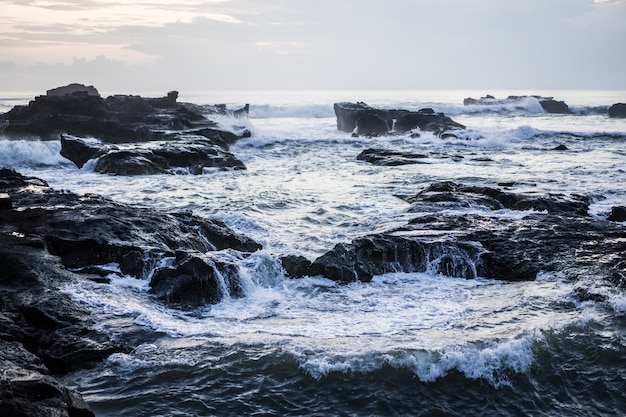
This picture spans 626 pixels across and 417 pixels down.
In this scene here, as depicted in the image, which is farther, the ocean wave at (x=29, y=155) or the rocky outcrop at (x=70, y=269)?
the ocean wave at (x=29, y=155)

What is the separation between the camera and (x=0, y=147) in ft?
99.4

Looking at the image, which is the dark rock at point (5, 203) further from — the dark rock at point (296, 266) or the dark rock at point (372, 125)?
the dark rock at point (372, 125)

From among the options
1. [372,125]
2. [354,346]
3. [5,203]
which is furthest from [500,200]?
[372,125]

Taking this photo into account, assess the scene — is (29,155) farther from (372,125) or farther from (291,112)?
(291,112)

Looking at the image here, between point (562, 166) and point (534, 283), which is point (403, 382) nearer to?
point (534, 283)

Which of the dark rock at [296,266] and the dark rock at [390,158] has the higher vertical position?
the dark rock at [390,158]

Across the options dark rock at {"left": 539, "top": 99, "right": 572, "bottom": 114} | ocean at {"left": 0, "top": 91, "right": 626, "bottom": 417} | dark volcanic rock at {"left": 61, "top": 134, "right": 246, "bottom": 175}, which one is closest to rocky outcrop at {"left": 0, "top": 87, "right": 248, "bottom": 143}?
dark volcanic rock at {"left": 61, "top": 134, "right": 246, "bottom": 175}

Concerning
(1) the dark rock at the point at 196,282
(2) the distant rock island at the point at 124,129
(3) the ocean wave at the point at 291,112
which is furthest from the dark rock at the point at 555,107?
(1) the dark rock at the point at 196,282

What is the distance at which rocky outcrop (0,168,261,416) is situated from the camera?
590cm

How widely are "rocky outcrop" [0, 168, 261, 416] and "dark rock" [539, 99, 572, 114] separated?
281 ft

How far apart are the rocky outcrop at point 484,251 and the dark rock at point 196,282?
4.58 feet

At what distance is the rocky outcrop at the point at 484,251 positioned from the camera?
11359 mm

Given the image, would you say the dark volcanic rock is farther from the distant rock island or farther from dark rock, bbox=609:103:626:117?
dark rock, bbox=609:103:626:117

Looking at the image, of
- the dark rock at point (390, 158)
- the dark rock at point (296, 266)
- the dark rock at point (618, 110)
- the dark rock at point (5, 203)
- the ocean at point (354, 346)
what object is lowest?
→ the ocean at point (354, 346)
